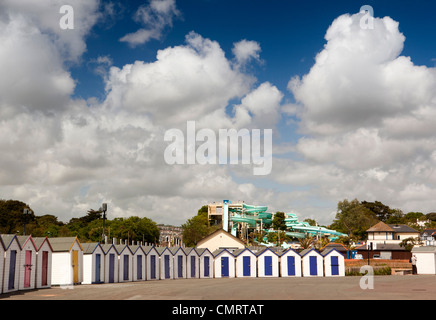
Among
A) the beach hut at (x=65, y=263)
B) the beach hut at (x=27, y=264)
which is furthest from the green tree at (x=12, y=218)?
the beach hut at (x=27, y=264)

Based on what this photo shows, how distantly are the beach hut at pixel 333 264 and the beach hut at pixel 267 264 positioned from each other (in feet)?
17.8

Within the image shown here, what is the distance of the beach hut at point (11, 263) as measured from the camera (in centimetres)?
2913

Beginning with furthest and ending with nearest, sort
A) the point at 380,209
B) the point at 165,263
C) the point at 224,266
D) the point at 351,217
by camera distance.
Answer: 1. the point at 380,209
2. the point at 351,217
3. the point at 224,266
4. the point at 165,263

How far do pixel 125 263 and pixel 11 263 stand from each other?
13606mm

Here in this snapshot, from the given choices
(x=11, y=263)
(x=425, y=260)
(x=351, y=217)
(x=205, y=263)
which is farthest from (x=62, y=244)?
(x=351, y=217)

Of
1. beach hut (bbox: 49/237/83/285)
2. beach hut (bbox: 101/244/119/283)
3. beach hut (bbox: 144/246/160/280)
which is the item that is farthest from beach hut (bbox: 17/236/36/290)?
beach hut (bbox: 144/246/160/280)

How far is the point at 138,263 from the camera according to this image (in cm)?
4391

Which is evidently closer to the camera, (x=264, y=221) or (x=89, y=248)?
(x=89, y=248)

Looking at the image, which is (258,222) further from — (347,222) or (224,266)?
(224,266)

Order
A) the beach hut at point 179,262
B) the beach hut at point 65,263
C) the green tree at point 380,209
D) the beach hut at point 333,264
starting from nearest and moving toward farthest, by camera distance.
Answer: the beach hut at point 65,263 < the beach hut at point 179,262 < the beach hut at point 333,264 < the green tree at point 380,209

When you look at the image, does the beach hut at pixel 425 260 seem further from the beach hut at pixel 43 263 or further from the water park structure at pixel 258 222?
the water park structure at pixel 258 222

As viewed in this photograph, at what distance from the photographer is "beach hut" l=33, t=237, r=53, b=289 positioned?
33.7 metres

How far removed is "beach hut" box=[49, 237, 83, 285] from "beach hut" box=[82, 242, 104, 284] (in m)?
0.74
